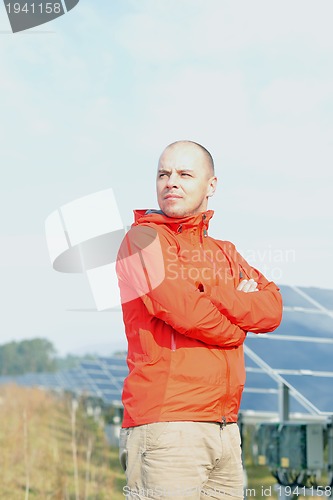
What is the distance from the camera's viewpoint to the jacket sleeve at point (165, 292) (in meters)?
2.89

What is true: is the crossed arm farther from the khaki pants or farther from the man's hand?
the khaki pants

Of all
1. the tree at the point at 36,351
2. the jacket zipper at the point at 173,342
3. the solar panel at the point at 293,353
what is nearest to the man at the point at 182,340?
the jacket zipper at the point at 173,342

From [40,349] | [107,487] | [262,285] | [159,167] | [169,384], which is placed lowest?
[107,487]

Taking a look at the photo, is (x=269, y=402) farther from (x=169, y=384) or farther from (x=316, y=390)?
(x=169, y=384)

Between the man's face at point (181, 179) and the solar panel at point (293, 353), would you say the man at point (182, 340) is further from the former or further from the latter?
the solar panel at point (293, 353)

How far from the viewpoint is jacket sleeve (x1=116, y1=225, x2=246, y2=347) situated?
2.89 meters

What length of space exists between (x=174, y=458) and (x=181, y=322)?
0.44 metres

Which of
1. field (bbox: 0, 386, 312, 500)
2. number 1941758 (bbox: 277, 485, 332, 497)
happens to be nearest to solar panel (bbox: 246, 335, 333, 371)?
number 1941758 (bbox: 277, 485, 332, 497)

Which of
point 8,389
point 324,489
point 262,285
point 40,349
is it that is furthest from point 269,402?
point 40,349

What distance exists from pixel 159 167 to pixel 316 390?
3.45 meters

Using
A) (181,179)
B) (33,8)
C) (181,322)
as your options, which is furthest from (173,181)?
(33,8)

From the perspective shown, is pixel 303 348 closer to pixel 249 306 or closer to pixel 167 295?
pixel 249 306

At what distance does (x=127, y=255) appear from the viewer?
10.0 ft

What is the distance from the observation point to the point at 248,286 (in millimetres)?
3172
